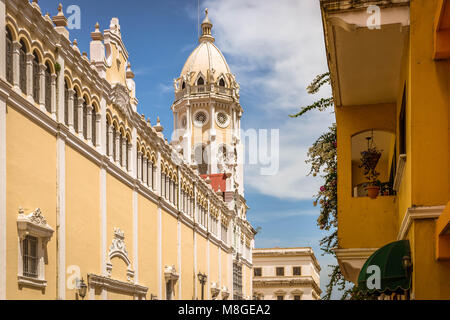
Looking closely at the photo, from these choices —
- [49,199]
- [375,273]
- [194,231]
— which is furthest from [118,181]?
[375,273]

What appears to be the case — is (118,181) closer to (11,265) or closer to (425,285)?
(11,265)

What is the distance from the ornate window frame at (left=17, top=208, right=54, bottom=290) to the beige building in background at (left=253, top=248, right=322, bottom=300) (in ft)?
219

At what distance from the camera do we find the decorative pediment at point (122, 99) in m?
28.2

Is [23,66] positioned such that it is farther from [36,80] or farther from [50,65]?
[50,65]

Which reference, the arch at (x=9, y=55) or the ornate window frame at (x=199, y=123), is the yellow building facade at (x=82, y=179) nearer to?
the arch at (x=9, y=55)

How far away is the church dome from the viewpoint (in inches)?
2867

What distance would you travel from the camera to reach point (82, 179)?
78.7 ft

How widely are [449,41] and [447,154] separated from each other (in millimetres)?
1323

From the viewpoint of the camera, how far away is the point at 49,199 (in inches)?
830

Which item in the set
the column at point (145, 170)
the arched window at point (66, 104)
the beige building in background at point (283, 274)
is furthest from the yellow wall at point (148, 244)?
the beige building in background at point (283, 274)

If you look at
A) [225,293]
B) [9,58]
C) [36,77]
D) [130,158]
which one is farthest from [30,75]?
[225,293]

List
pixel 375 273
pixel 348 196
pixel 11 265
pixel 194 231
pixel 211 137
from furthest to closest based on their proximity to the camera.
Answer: pixel 211 137 < pixel 194 231 < pixel 11 265 < pixel 348 196 < pixel 375 273

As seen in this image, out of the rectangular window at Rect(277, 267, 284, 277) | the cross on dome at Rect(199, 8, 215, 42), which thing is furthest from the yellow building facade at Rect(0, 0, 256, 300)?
the rectangular window at Rect(277, 267, 284, 277)

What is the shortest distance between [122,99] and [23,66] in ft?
30.0
